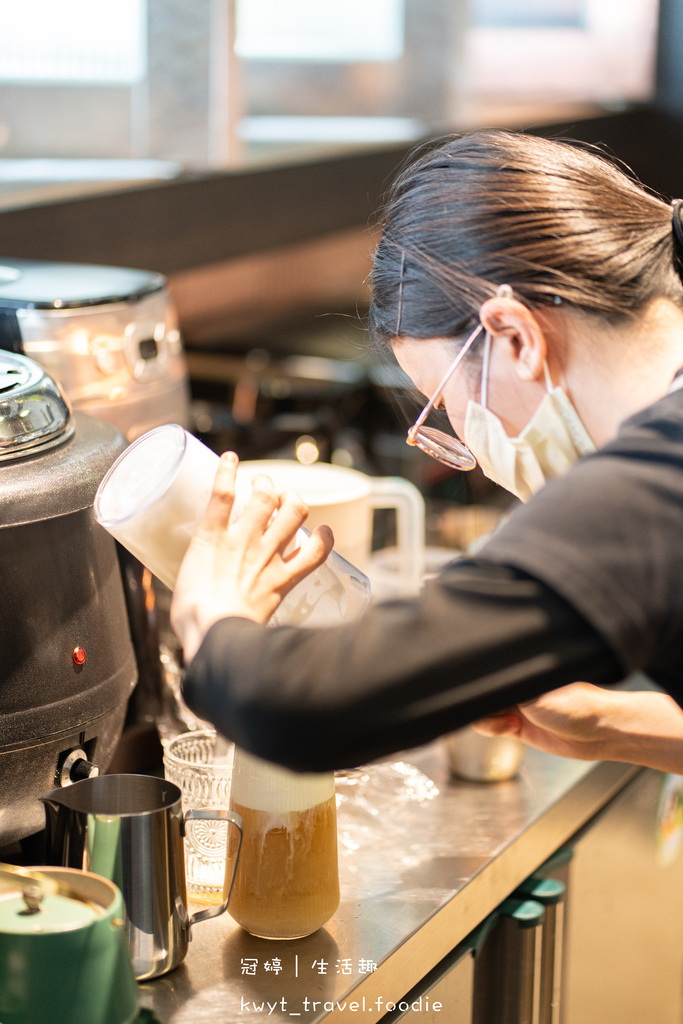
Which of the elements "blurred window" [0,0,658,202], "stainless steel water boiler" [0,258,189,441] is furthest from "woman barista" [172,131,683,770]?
"blurred window" [0,0,658,202]

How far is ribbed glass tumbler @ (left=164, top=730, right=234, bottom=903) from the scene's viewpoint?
1008mm

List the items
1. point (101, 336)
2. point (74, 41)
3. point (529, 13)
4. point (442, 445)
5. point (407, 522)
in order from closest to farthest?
1. point (442, 445)
2. point (101, 336)
3. point (407, 522)
4. point (74, 41)
5. point (529, 13)

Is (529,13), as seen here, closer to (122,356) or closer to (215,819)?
(122,356)

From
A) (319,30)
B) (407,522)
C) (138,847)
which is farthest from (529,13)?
(138,847)

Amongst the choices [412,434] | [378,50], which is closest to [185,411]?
[412,434]

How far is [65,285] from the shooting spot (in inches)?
50.0

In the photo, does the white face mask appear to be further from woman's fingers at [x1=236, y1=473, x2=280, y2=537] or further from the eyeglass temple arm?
woman's fingers at [x1=236, y1=473, x2=280, y2=537]

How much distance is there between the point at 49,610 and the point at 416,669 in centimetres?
37

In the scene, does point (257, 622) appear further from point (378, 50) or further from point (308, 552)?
point (378, 50)

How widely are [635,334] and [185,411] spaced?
2.33 ft

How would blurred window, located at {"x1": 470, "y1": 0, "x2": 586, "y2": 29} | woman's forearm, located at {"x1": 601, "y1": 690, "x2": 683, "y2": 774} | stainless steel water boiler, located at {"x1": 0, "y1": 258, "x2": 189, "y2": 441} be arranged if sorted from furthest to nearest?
blurred window, located at {"x1": 470, "y1": 0, "x2": 586, "y2": 29}, stainless steel water boiler, located at {"x1": 0, "y1": 258, "x2": 189, "y2": 441}, woman's forearm, located at {"x1": 601, "y1": 690, "x2": 683, "y2": 774}

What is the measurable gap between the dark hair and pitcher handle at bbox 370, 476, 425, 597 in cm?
45

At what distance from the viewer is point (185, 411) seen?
1.40 m

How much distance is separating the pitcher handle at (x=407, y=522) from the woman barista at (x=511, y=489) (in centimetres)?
31
